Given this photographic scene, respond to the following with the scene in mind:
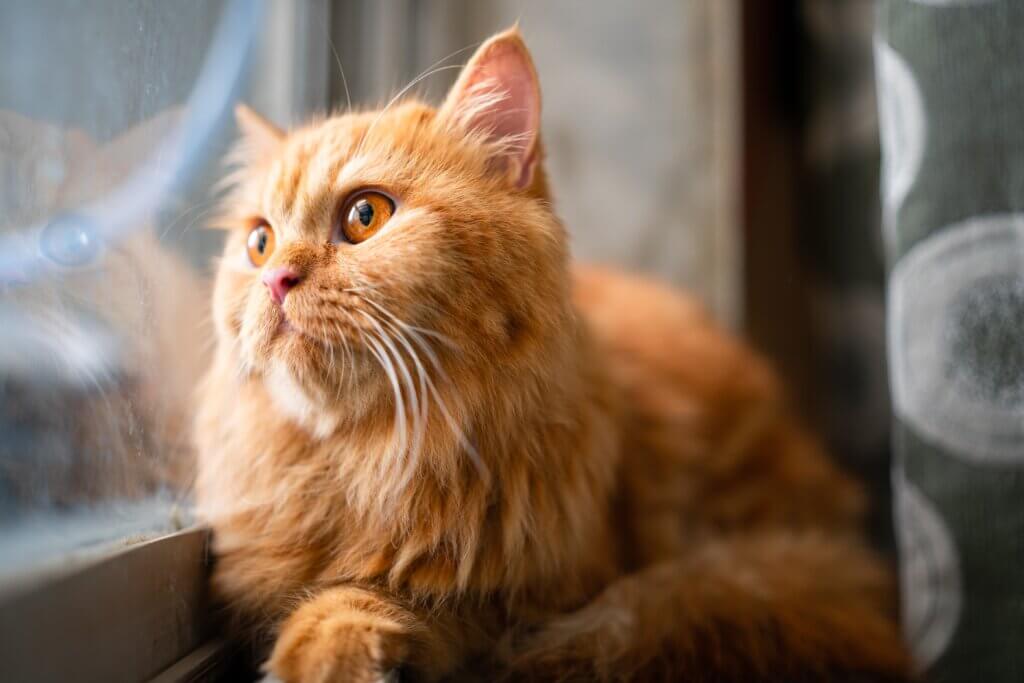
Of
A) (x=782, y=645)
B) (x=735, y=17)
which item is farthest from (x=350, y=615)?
(x=735, y=17)

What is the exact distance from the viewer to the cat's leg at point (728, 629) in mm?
847

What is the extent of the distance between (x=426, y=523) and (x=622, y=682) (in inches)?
11.5

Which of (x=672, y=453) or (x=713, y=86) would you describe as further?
(x=713, y=86)

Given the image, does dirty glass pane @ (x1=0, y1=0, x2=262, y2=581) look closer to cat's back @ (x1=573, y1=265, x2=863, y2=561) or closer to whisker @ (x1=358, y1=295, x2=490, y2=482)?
whisker @ (x1=358, y1=295, x2=490, y2=482)

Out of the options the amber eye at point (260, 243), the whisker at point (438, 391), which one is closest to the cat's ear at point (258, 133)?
the amber eye at point (260, 243)

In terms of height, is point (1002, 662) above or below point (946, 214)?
below

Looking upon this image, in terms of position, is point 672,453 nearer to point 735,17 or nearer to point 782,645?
point 782,645

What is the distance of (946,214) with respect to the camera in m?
0.99

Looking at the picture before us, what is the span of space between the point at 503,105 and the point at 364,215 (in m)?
0.24

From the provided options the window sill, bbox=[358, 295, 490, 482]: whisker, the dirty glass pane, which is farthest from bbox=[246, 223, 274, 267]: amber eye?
the window sill

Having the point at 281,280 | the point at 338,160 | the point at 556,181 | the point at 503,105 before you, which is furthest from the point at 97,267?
the point at 556,181

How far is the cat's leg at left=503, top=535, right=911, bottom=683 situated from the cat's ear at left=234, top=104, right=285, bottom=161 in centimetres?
74

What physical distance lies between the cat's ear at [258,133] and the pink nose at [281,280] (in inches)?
12.3

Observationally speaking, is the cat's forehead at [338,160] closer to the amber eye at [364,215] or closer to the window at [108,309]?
the amber eye at [364,215]
